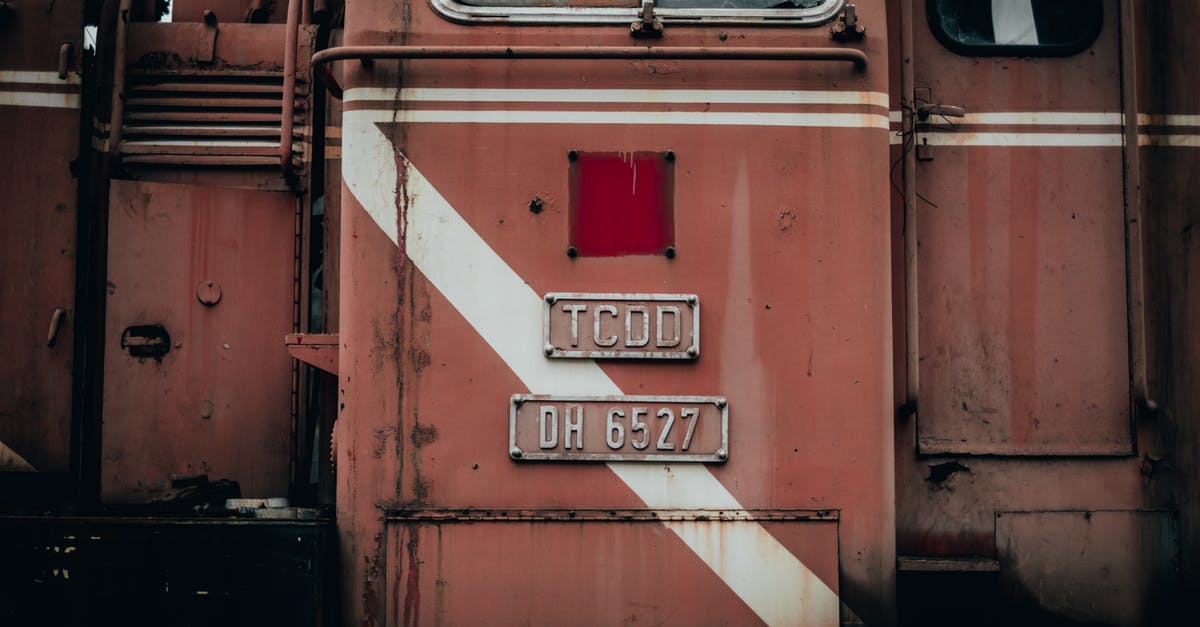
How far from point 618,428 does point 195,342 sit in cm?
128

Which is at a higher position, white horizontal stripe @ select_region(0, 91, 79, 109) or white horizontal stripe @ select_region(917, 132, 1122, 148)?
white horizontal stripe @ select_region(0, 91, 79, 109)

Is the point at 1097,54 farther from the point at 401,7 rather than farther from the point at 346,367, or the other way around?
the point at 346,367

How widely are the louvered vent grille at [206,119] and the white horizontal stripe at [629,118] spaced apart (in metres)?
0.65

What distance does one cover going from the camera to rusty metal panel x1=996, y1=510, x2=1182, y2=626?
2.69 metres

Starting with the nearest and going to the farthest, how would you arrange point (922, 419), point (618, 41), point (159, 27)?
point (618, 41)
point (922, 419)
point (159, 27)

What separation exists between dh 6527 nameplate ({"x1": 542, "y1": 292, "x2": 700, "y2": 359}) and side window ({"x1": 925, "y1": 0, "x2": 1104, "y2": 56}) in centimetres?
116

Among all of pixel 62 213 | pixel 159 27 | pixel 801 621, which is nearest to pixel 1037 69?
pixel 801 621

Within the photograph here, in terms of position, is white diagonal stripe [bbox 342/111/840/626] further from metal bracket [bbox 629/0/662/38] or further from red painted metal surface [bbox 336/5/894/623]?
metal bracket [bbox 629/0/662/38]

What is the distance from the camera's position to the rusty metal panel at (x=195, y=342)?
282 centimetres

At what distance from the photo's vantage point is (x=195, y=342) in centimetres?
285

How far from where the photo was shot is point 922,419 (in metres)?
2.76

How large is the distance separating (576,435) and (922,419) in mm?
999

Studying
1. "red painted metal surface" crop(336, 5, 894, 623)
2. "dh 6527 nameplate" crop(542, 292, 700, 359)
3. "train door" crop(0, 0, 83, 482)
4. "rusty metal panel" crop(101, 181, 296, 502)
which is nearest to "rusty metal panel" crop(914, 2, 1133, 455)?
"red painted metal surface" crop(336, 5, 894, 623)

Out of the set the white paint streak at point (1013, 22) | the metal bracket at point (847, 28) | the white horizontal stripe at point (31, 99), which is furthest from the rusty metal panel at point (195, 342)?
the white paint streak at point (1013, 22)
